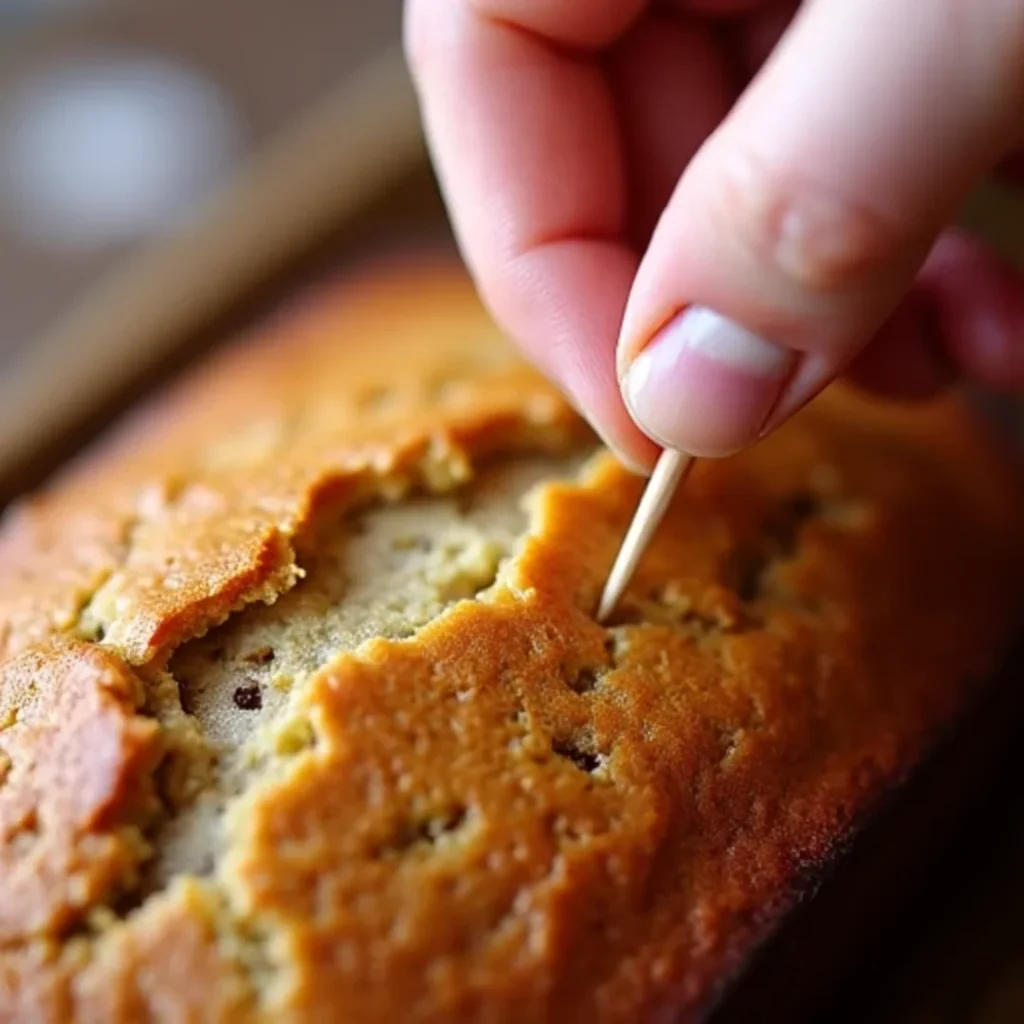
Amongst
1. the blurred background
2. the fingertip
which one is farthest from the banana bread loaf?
the blurred background

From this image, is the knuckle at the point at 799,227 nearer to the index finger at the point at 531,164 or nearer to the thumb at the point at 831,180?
the thumb at the point at 831,180

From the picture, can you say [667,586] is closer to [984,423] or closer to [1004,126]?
[1004,126]

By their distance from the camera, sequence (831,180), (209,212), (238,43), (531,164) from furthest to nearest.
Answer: (238,43)
(209,212)
(531,164)
(831,180)

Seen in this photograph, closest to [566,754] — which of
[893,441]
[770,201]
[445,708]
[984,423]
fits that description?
[445,708]

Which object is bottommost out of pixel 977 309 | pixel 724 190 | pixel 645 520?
pixel 977 309

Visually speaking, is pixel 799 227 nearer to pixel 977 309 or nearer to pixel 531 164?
pixel 531 164

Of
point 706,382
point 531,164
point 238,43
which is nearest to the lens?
point 706,382

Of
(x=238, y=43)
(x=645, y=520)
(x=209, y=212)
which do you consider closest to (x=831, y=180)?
(x=645, y=520)
